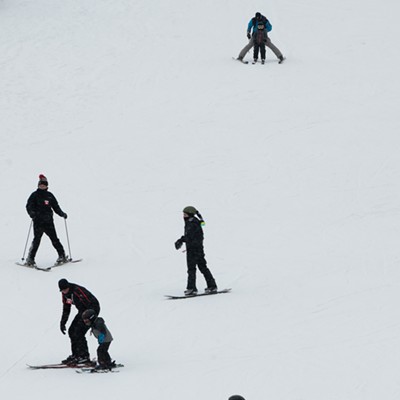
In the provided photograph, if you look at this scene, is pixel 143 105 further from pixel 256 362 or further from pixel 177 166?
pixel 256 362

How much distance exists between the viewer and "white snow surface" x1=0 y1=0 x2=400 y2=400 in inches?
395

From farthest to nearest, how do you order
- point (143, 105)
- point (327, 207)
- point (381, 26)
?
point (381, 26), point (143, 105), point (327, 207)

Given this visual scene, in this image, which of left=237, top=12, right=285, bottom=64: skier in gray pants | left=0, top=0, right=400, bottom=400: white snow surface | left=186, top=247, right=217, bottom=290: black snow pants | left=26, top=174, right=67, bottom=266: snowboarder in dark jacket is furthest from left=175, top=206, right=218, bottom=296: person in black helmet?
left=237, top=12, right=285, bottom=64: skier in gray pants

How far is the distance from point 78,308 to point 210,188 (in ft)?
27.1

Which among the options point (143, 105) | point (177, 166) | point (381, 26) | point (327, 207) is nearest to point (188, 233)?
point (327, 207)

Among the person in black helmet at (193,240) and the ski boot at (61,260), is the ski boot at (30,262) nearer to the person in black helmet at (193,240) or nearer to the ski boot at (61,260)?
the ski boot at (61,260)

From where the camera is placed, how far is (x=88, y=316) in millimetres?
9477

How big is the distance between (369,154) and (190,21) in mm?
12130

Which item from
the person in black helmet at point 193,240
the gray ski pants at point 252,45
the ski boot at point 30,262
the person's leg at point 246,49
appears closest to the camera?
the person in black helmet at point 193,240

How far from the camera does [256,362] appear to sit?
9.85 metres

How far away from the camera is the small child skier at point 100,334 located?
9430 millimetres

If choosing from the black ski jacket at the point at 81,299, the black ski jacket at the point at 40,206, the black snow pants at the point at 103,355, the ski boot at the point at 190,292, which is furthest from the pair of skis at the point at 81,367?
the black ski jacket at the point at 40,206

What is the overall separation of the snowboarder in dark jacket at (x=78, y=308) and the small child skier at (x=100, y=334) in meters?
0.23

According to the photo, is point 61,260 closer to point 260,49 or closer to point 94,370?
point 94,370
